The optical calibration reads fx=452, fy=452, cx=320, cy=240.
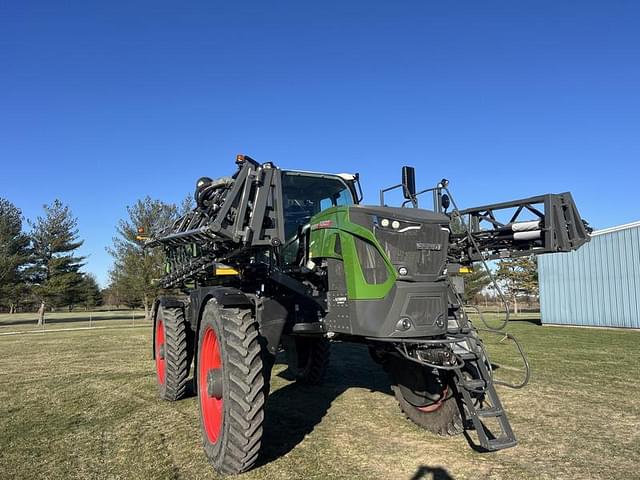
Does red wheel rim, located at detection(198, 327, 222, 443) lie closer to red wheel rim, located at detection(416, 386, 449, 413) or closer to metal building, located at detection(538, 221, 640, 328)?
red wheel rim, located at detection(416, 386, 449, 413)

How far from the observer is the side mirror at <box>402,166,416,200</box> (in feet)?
16.1

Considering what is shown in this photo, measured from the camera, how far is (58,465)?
4.39 m

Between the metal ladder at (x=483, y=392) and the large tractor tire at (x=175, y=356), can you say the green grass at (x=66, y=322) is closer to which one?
the large tractor tire at (x=175, y=356)

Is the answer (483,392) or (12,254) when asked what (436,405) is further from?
(12,254)

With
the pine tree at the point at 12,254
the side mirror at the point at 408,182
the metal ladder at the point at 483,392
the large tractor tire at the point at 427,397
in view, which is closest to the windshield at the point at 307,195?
the side mirror at the point at 408,182

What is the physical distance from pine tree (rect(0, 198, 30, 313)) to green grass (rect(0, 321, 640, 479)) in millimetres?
28361

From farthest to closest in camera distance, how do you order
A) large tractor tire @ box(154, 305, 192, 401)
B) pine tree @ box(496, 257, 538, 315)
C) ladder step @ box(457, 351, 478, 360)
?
pine tree @ box(496, 257, 538, 315)
large tractor tire @ box(154, 305, 192, 401)
ladder step @ box(457, 351, 478, 360)

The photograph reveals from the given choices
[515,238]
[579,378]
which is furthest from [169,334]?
[579,378]

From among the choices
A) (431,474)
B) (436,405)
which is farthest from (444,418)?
(431,474)

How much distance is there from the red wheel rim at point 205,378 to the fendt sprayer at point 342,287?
0.01 metres

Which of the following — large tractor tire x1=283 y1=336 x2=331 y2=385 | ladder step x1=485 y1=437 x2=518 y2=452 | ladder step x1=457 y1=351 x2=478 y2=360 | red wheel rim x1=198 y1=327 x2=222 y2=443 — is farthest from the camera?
large tractor tire x1=283 y1=336 x2=331 y2=385

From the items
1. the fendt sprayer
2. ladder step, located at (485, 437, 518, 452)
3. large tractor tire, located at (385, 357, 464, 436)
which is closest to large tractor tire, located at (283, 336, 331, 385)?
the fendt sprayer

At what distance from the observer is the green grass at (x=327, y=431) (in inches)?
163

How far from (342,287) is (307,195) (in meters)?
1.94
